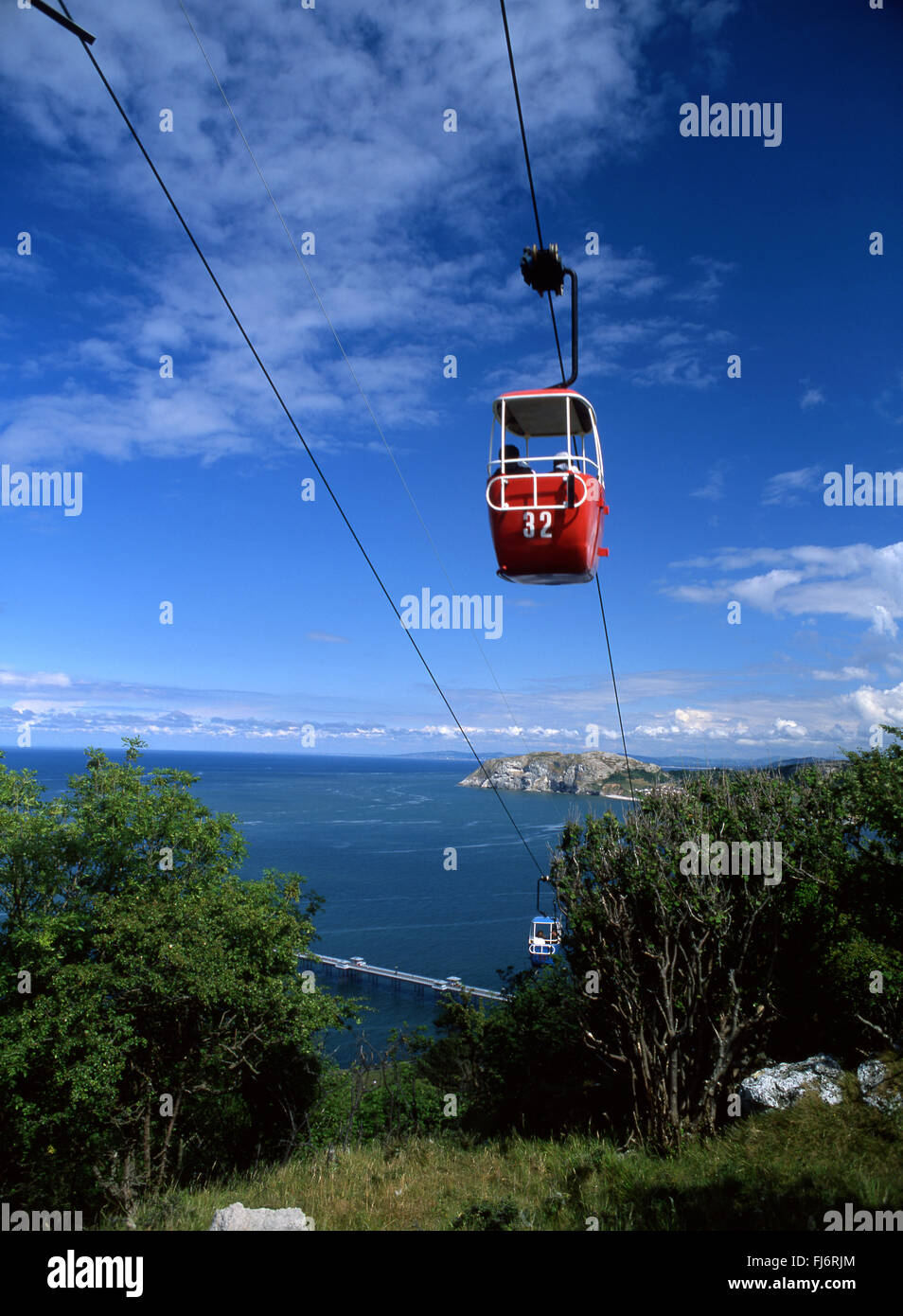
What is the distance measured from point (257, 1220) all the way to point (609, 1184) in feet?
12.2

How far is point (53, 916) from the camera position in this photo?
1485cm

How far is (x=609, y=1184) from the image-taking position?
7605mm

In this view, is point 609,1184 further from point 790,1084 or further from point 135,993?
point 135,993

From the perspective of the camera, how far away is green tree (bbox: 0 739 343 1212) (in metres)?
13.4

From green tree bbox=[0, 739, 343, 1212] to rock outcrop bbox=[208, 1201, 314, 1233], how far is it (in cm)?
566

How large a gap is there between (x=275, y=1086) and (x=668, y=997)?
44.4 ft

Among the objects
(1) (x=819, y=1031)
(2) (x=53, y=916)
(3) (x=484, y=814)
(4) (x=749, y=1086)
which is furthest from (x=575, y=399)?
(3) (x=484, y=814)

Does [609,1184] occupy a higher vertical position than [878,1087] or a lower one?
lower

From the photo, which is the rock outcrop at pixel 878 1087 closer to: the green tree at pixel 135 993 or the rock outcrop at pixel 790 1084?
the rock outcrop at pixel 790 1084

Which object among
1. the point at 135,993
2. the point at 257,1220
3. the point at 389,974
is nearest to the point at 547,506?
the point at 257,1220

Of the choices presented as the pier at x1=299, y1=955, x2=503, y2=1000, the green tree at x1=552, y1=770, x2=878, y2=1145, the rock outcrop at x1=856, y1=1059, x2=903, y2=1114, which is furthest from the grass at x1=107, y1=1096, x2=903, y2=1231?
the pier at x1=299, y1=955, x2=503, y2=1000

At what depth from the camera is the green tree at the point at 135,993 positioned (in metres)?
13.4

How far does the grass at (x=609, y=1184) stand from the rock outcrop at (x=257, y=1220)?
0.56m
